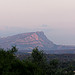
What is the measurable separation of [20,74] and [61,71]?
14131 millimetres

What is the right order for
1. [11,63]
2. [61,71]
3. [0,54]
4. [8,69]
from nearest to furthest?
[8,69] < [11,63] < [0,54] < [61,71]

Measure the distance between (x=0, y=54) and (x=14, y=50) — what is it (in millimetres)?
9005

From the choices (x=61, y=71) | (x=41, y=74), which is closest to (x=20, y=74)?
(x=41, y=74)

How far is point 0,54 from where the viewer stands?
121 ft

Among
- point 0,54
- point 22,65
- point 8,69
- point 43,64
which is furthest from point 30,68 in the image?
point 43,64

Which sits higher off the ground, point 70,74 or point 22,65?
point 22,65

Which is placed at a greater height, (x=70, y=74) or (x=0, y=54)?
(x=0, y=54)

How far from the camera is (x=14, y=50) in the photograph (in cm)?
4572

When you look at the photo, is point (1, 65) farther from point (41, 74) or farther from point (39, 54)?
point (39, 54)

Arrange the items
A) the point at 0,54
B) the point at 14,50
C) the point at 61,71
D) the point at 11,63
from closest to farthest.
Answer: the point at 11,63 < the point at 0,54 < the point at 61,71 < the point at 14,50

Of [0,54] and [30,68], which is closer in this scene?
[30,68]

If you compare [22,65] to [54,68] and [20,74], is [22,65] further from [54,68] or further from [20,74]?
[54,68]

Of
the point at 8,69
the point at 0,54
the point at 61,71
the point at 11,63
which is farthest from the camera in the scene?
the point at 61,71

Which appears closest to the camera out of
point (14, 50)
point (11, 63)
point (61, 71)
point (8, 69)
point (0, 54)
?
point (8, 69)
